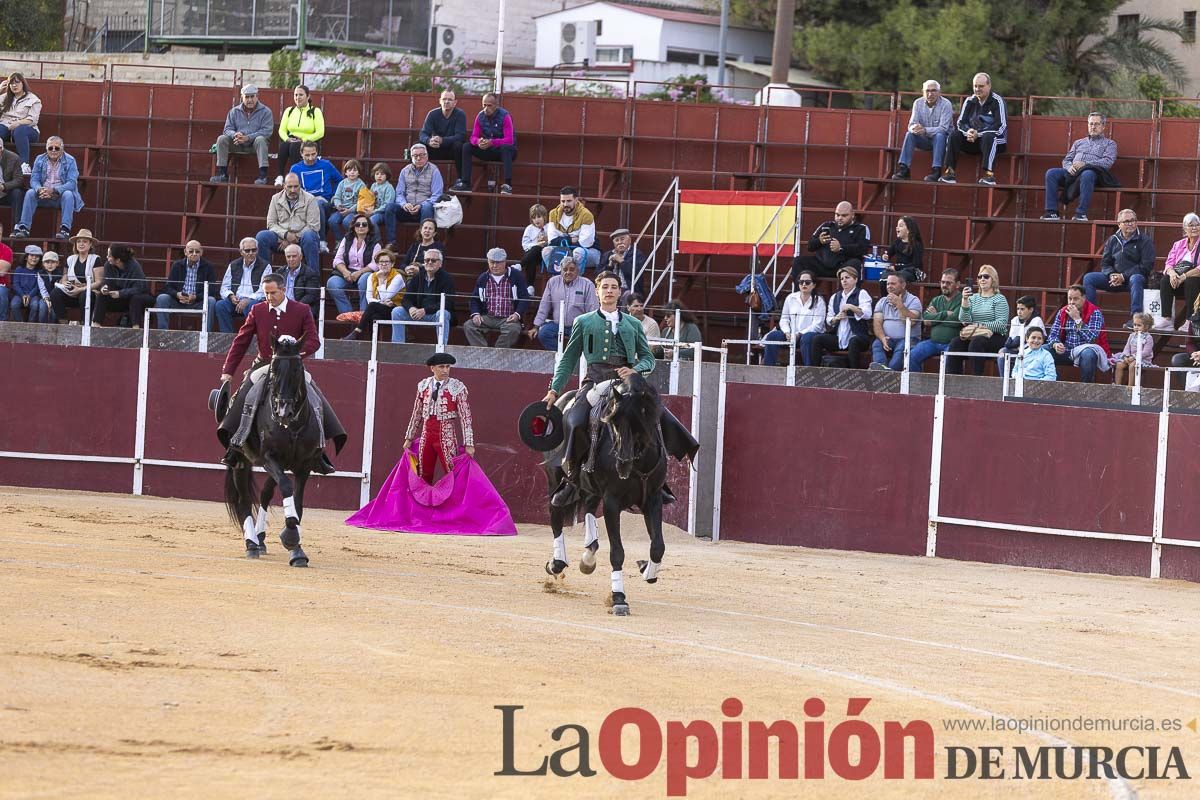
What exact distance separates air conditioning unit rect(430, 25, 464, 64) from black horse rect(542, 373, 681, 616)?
26.8m

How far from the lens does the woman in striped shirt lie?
17047 millimetres

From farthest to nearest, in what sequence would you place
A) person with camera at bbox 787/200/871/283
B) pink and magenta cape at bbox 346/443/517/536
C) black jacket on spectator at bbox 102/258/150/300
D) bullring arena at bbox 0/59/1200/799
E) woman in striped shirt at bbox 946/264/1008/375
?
1. black jacket on spectator at bbox 102/258/150/300
2. person with camera at bbox 787/200/871/283
3. woman in striped shirt at bbox 946/264/1008/375
4. pink and magenta cape at bbox 346/443/517/536
5. bullring arena at bbox 0/59/1200/799

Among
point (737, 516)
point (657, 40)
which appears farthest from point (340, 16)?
point (737, 516)

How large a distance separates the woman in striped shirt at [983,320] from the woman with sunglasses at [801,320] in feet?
4.64

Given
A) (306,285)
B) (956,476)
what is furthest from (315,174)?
(956,476)

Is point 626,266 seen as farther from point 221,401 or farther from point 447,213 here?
point 221,401

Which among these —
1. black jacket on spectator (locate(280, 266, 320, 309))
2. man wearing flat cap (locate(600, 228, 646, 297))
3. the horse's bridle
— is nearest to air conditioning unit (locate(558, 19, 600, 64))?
man wearing flat cap (locate(600, 228, 646, 297))

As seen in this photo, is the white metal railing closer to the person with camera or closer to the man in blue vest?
the person with camera

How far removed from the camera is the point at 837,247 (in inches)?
736

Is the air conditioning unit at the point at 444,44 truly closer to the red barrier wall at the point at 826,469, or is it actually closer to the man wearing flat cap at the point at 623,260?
the man wearing flat cap at the point at 623,260

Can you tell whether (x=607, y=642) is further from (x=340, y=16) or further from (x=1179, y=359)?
(x=340, y=16)

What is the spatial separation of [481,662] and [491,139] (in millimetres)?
→ 13545

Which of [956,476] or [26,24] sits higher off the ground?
[26,24]

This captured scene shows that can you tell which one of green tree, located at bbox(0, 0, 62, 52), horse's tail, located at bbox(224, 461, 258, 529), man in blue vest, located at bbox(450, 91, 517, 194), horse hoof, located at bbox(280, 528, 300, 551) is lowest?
horse hoof, located at bbox(280, 528, 300, 551)
